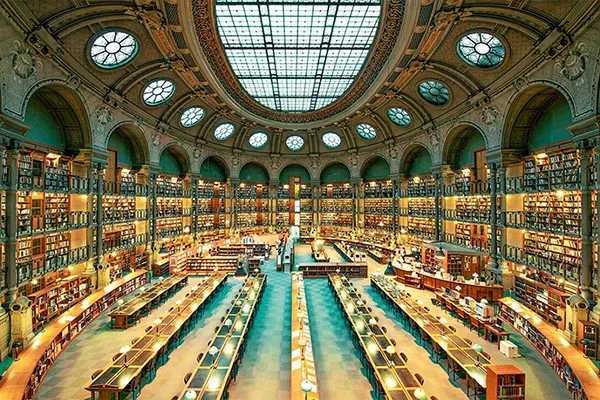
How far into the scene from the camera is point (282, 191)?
34.8 metres

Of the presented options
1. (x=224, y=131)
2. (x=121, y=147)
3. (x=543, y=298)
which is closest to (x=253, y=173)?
(x=224, y=131)

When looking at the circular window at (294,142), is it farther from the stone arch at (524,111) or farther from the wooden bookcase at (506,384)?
the wooden bookcase at (506,384)

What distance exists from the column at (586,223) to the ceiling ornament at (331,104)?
30.4 feet

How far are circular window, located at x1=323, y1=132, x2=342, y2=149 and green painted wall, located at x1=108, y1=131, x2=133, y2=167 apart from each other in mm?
18953

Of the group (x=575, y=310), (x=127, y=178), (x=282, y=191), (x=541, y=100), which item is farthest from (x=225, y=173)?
(x=575, y=310)

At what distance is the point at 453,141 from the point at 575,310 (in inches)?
529

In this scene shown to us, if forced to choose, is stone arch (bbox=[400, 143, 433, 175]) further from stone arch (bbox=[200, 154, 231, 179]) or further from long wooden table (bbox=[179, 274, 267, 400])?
long wooden table (bbox=[179, 274, 267, 400])

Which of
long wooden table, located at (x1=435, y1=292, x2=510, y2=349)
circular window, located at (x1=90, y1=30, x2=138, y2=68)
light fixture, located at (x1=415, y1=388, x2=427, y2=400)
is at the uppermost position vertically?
circular window, located at (x1=90, y1=30, x2=138, y2=68)

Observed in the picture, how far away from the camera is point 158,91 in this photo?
18.5m

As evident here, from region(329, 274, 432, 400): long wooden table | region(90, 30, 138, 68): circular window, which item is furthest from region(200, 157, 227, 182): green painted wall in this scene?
region(329, 274, 432, 400): long wooden table

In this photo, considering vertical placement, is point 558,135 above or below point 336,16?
below

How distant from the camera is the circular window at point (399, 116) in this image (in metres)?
22.9

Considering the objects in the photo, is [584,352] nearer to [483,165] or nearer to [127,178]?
[483,165]

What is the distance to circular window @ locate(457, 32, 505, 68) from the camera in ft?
42.4
